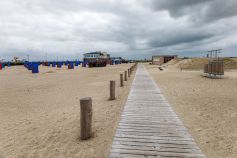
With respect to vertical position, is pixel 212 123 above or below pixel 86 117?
below

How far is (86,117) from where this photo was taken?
4.41 meters

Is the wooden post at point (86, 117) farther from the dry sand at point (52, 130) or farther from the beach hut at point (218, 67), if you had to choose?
the beach hut at point (218, 67)

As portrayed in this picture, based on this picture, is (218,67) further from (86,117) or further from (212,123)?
(86,117)

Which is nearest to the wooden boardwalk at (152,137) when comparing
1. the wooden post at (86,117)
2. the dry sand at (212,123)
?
the dry sand at (212,123)

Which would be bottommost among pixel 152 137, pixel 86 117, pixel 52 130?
pixel 52 130

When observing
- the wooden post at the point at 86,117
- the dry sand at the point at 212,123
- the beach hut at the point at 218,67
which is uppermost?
the beach hut at the point at 218,67

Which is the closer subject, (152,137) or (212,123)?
(152,137)

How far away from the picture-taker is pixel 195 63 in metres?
38.7

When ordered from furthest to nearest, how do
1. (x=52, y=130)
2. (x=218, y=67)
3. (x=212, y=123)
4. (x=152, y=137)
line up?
1. (x=218, y=67)
2. (x=212, y=123)
3. (x=52, y=130)
4. (x=152, y=137)

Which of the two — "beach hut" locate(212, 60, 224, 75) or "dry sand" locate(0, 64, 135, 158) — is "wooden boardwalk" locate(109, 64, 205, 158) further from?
"beach hut" locate(212, 60, 224, 75)

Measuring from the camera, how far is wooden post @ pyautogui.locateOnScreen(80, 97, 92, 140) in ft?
14.3

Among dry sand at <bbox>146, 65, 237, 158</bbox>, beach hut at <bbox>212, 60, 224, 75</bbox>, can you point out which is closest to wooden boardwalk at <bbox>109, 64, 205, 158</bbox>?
dry sand at <bbox>146, 65, 237, 158</bbox>

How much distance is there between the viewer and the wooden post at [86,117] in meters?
4.36

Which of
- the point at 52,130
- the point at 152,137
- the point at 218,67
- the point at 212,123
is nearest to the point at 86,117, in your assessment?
the point at 52,130
